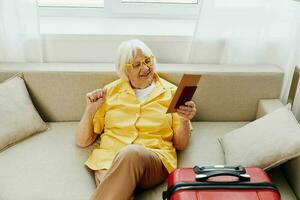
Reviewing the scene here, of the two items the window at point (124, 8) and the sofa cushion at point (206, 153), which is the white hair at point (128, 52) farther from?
the window at point (124, 8)

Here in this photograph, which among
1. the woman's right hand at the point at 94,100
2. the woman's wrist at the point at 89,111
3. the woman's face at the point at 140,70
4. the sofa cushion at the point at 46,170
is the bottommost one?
the sofa cushion at the point at 46,170

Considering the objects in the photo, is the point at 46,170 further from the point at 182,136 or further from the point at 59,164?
the point at 182,136

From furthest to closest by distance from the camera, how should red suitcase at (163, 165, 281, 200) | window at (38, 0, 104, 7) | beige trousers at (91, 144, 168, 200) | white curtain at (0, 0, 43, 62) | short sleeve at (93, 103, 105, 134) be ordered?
window at (38, 0, 104, 7), white curtain at (0, 0, 43, 62), short sleeve at (93, 103, 105, 134), beige trousers at (91, 144, 168, 200), red suitcase at (163, 165, 281, 200)

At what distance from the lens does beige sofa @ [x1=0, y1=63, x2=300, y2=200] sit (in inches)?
74.0

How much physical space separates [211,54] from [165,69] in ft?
1.04

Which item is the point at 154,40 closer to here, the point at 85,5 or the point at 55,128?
the point at 85,5

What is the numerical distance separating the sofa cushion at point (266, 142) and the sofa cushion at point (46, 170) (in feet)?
2.34

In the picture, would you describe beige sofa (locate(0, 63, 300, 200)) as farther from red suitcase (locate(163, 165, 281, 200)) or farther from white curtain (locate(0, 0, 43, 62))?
red suitcase (locate(163, 165, 281, 200))

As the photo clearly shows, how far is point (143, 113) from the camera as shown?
198 centimetres

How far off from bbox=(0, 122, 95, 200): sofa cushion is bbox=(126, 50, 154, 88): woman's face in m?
0.45

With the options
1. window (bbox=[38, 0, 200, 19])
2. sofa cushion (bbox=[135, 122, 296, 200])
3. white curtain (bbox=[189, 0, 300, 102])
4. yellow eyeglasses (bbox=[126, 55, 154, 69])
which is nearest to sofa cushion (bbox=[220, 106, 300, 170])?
sofa cushion (bbox=[135, 122, 296, 200])

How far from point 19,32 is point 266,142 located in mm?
1449

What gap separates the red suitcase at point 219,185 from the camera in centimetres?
153

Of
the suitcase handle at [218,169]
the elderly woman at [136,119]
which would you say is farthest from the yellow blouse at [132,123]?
the suitcase handle at [218,169]
